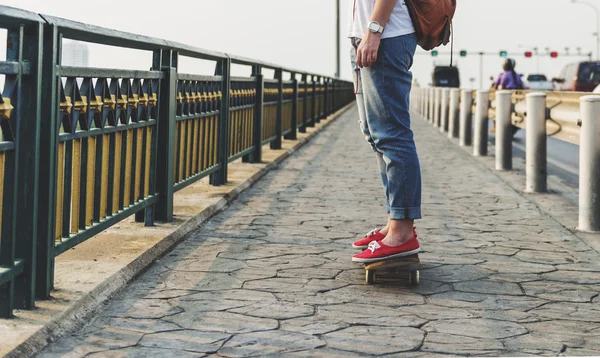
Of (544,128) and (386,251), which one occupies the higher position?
(544,128)

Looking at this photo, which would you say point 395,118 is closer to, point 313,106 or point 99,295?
point 99,295

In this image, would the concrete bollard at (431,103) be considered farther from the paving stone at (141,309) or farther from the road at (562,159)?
the paving stone at (141,309)

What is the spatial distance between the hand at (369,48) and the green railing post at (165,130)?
1.91m

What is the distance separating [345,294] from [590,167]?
116 inches

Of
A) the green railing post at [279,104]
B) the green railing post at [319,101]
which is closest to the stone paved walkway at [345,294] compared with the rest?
the green railing post at [279,104]

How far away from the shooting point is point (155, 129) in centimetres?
614

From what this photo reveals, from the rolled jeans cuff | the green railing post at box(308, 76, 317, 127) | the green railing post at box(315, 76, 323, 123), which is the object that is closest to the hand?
the rolled jeans cuff

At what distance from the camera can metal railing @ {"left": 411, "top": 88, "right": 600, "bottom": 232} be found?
6.82 metres

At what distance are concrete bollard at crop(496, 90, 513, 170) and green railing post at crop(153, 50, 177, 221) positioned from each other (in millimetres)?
6064

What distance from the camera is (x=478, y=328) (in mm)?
4027

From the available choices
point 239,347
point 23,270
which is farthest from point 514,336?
point 23,270

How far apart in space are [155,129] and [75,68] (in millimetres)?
1741

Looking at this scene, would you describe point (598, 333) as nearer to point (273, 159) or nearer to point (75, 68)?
point (75, 68)

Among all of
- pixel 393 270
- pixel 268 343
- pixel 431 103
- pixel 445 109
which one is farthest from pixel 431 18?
pixel 431 103
